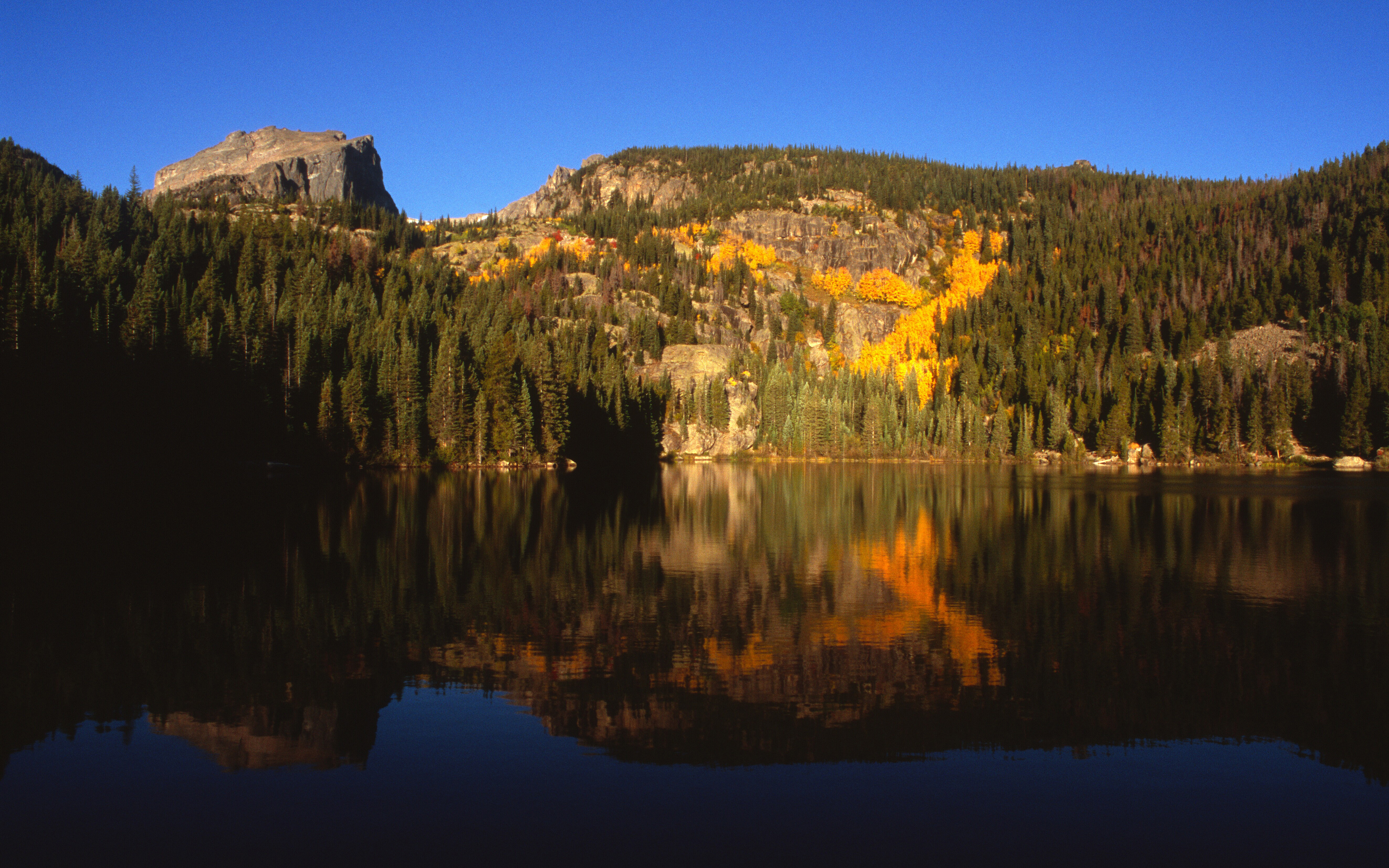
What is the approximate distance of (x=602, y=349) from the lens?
139m

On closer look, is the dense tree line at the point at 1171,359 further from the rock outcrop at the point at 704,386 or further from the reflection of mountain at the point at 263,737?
the reflection of mountain at the point at 263,737

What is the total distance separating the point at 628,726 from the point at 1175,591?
17.3 meters

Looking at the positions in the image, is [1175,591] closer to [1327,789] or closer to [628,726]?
[1327,789]

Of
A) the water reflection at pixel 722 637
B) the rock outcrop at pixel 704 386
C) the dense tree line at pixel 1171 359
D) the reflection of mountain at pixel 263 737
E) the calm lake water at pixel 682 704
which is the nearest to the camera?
the calm lake water at pixel 682 704

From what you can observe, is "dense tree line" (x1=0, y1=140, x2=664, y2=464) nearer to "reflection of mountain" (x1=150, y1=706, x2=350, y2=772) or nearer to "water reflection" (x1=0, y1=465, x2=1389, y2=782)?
"water reflection" (x1=0, y1=465, x2=1389, y2=782)

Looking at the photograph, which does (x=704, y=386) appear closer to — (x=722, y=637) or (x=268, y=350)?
(x=268, y=350)

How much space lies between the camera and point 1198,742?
12.1m

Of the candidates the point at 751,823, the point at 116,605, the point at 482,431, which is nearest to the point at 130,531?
the point at 116,605

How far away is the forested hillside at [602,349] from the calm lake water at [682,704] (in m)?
47.3

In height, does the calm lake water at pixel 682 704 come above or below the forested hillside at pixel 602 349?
below

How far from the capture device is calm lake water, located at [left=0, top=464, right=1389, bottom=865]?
30.3 ft

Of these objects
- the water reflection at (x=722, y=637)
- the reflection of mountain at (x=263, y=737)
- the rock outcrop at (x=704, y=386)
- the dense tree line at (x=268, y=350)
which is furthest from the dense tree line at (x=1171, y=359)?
the reflection of mountain at (x=263, y=737)

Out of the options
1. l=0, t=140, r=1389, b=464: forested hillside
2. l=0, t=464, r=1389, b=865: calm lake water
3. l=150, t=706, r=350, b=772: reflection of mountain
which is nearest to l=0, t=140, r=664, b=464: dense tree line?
l=0, t=140, r=1389, b=464: forested hillside

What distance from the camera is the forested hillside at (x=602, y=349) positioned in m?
71.8
